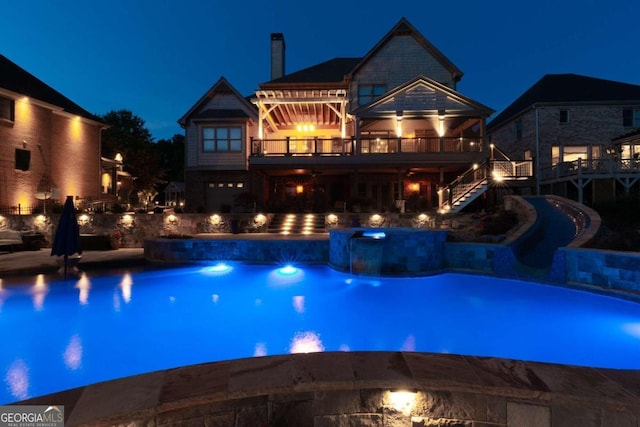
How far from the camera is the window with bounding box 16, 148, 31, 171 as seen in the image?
1914cm

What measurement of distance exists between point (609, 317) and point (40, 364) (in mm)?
10711

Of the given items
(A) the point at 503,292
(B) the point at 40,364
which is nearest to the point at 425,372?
(B) the point at 40,364

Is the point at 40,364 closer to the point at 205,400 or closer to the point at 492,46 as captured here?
the point at 205,400

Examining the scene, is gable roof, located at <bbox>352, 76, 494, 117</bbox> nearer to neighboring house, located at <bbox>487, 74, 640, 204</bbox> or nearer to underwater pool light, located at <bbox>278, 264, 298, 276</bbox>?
neighboring house, located at <bbox>487, 74, 640, 204</bbox>

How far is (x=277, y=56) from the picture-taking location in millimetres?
27469

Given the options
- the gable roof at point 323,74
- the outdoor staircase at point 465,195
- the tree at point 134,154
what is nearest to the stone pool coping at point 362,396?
the outdoor staircase at point 465,195

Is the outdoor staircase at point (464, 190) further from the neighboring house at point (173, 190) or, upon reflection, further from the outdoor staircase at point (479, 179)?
the neighboring house at point (173, 190)

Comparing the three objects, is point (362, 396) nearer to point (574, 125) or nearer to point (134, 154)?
point (574, 125)

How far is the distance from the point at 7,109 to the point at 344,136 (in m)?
20.0

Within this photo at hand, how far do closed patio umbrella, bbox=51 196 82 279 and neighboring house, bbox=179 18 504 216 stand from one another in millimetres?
10157

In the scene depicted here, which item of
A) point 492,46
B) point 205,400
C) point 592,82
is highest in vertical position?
point 492,46

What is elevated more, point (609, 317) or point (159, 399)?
point (159, 399)

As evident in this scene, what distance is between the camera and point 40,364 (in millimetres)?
4992

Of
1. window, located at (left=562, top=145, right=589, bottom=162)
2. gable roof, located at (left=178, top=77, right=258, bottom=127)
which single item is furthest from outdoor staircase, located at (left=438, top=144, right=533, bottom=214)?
gable roof, located at (left=178, top=77, right=258, bottom=127)
